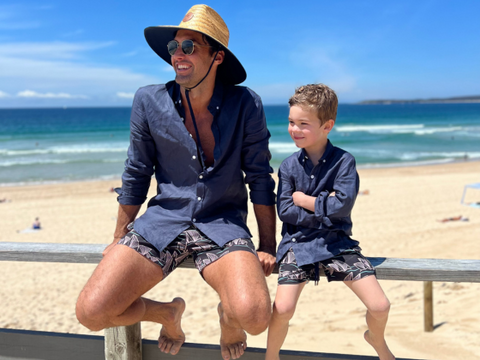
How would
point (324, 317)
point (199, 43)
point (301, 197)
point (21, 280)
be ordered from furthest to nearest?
point (21, 280) < point (324, 317) < point (199, 43) < point (301, 197)

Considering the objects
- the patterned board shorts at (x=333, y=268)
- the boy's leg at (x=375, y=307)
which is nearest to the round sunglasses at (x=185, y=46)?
the patterned board shorts at (x=333, y=268)

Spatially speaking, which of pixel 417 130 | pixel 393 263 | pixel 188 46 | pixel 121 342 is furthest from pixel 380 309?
pixel 417 130

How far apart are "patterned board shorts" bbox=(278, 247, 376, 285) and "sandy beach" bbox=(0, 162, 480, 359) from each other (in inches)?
83.6

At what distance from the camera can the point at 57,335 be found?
8.16 feet

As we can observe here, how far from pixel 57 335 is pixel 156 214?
2.83 feet

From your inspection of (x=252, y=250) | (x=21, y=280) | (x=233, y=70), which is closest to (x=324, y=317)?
(x=252, y=250)

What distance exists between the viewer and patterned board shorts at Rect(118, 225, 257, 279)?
238 centimetres

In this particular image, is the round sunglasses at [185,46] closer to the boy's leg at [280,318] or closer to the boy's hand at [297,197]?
the boy's hand at [297,197]

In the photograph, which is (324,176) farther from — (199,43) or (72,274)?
(72,274)

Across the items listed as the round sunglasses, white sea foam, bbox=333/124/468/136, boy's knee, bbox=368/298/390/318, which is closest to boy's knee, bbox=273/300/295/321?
boy's knee, bbox=368/298/390/318

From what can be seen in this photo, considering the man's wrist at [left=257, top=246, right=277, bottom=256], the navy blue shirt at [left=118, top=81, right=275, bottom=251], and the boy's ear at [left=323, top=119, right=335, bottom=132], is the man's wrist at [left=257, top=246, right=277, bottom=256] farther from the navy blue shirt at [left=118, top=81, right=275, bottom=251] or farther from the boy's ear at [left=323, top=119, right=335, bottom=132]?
the boy's ear at [left=323, top=119, right=335, bottom=132]

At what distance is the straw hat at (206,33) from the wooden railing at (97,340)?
1.17 meters

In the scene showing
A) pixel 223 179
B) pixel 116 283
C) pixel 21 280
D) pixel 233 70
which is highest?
pixel 233 70

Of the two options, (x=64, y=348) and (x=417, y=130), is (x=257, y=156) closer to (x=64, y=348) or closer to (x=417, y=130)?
(x=64, y=348)
